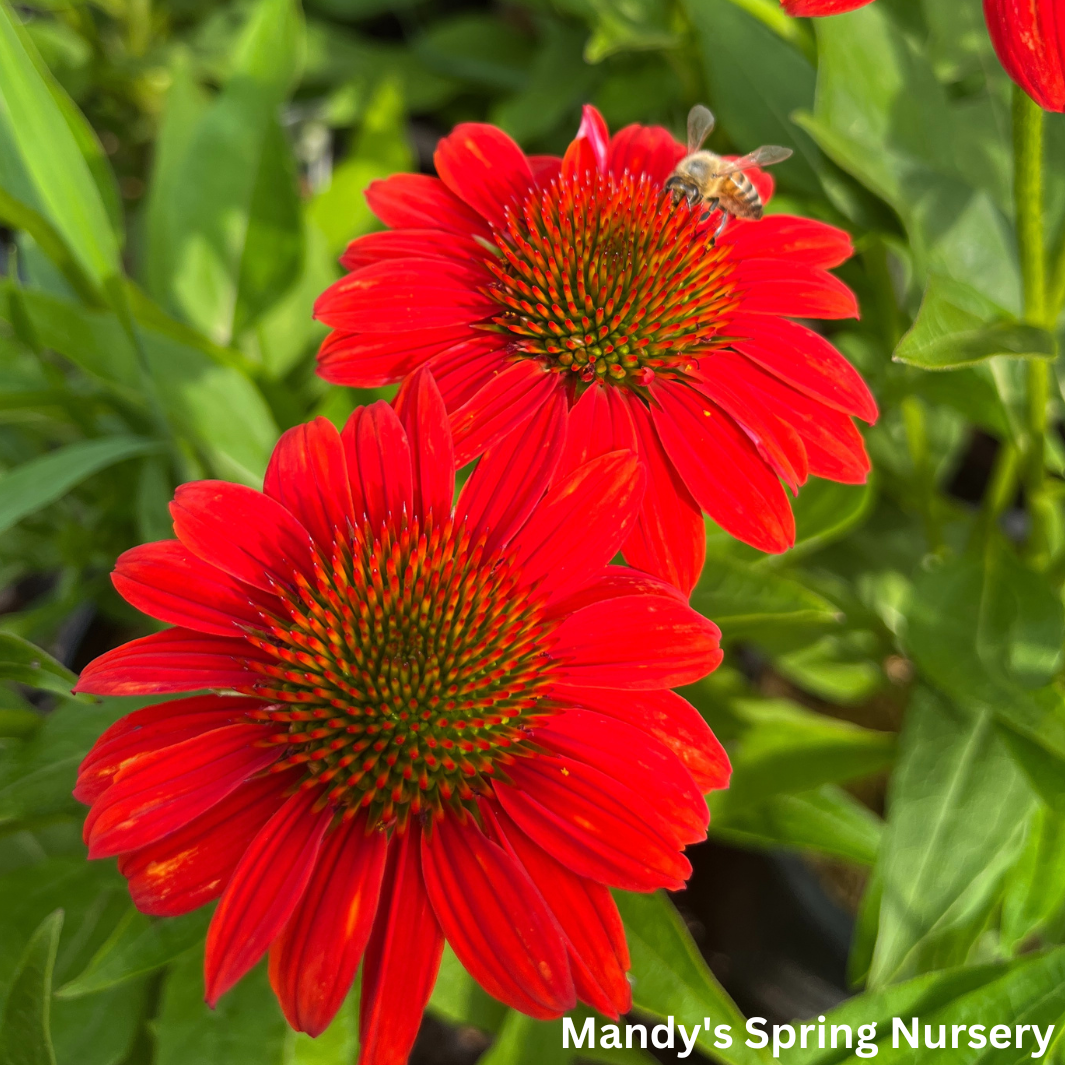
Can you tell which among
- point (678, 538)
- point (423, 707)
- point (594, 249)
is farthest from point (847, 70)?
point (423, 707)

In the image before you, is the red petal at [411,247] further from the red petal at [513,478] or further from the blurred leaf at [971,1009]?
the blurred leaf at [971,1009]

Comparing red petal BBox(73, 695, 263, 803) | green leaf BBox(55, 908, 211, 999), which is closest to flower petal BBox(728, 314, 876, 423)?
red petal BBox(73, 695, 263, 803)

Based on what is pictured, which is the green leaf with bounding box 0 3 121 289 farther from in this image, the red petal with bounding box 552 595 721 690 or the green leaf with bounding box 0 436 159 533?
the red petal with bounding box 552 595 721 690

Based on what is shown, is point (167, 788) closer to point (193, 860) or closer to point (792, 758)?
point (193, 860)

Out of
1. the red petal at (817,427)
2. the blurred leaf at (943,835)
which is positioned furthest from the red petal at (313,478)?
the blurred leaf at (943,835)

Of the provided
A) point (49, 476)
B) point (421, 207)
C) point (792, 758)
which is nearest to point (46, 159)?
point (49, 476)

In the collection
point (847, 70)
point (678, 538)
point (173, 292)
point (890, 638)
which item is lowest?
point (890, 638)

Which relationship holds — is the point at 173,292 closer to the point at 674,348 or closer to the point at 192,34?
the point at 674,348
